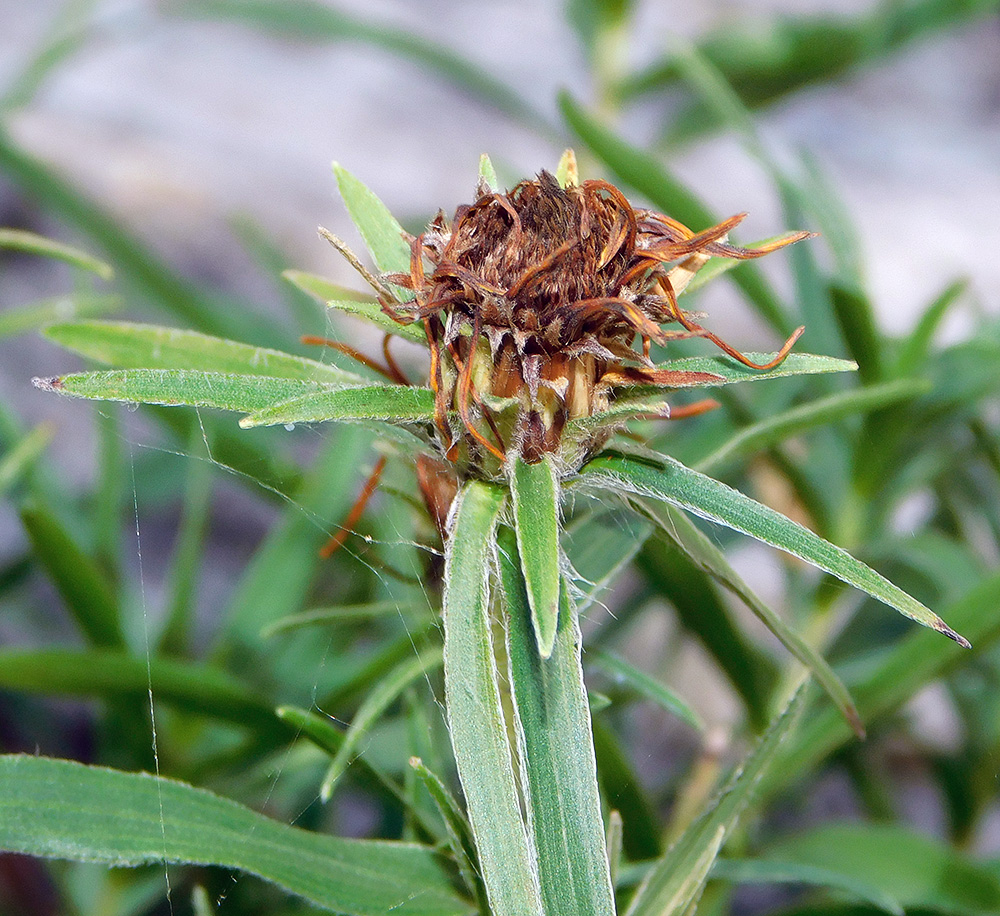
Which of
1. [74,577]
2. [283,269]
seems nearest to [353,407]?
[74,577]

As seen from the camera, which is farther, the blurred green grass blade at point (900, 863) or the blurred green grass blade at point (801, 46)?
the blurred green grass blade at point (801, 46)

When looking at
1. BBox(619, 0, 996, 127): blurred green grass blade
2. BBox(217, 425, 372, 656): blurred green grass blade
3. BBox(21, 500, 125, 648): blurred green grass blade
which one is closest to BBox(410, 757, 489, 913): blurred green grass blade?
BBox(21, 500, 125, 648): blurred green grass blade

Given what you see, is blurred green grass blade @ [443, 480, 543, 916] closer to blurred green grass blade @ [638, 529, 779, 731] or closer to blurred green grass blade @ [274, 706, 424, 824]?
blurred green grass blade @ [274, 706, 424, 824]

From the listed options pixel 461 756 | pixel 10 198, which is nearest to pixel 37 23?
pixel 10 198

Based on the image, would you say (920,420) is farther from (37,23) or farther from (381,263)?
(37,23)

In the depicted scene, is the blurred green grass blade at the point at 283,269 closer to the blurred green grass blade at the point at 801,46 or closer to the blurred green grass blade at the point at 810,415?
the blurred green grass blade at the point at 801,46

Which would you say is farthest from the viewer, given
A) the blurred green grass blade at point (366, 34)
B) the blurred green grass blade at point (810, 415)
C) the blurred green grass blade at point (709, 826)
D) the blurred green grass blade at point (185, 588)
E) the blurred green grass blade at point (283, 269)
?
the blurred green grass blade at point (366, 34)

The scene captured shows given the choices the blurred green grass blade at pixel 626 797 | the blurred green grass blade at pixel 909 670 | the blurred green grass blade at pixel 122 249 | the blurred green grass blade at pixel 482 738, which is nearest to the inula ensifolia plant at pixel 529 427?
the blurred green grass blade at pixel 482 738

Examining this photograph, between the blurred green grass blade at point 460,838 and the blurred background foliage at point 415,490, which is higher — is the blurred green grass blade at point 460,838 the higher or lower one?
the lower one
